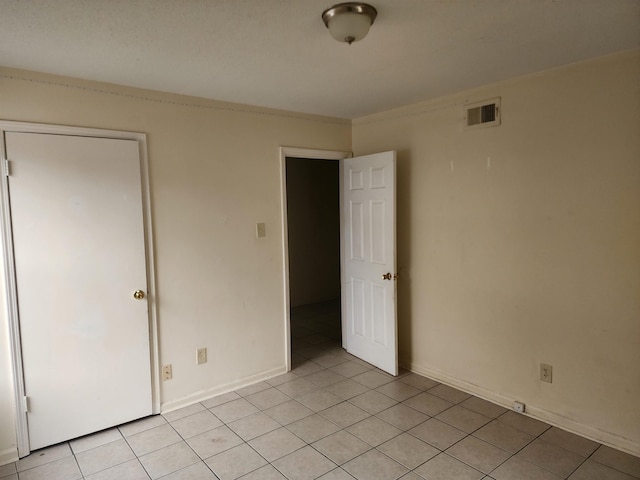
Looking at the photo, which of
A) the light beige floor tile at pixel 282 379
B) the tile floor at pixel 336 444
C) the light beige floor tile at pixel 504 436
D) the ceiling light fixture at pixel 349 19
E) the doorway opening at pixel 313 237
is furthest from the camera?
the doorway opening at pixel 313 237

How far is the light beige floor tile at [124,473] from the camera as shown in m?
2.28


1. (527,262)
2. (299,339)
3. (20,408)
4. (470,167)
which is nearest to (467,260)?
(527,262)

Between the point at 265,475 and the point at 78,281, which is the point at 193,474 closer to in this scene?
the point at 265,475

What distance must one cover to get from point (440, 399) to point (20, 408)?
9.30ft

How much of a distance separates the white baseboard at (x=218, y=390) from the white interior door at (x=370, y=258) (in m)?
0.85

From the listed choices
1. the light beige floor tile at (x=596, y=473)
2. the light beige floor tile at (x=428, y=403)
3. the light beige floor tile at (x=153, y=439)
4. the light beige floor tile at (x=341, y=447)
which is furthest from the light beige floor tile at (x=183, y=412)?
the light beige floor tile at (x=596, y=473)

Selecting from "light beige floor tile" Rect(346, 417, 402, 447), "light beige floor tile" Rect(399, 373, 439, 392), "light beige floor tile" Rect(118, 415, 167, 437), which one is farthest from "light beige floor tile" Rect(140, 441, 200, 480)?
"light beige floor tile" Rect(399, 373, 439, 392)

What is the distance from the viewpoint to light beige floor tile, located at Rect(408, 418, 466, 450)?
2561 millimetres

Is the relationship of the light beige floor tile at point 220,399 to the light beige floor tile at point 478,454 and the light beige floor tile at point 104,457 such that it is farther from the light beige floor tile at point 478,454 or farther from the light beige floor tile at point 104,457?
the light beige floor tile at point 478,454

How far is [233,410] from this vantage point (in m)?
3.04

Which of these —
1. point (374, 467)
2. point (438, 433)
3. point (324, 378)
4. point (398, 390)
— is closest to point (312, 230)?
point (324, 378)

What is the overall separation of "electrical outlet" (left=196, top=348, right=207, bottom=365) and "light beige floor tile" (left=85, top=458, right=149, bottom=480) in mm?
860

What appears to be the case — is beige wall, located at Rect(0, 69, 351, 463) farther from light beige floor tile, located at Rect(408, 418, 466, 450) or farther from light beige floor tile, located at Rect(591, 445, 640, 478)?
light beige floor tile, located at Rect(591, 445, 640, 478)

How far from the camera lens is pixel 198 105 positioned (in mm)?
3062
